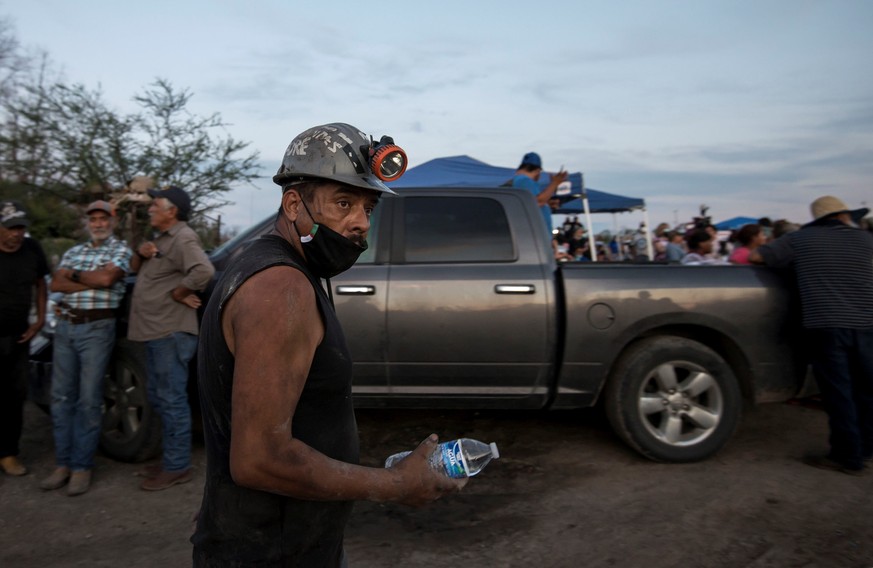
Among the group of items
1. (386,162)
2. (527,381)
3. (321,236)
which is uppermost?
(386,162)

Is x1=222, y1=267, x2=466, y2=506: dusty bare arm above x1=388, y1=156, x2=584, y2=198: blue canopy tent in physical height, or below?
below

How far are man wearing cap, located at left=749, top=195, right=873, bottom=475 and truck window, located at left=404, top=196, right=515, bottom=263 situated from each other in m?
1.92

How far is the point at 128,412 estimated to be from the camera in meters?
4.93

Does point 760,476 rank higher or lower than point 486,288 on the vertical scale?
lower

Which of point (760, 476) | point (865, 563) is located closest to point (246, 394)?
point (865, 563)

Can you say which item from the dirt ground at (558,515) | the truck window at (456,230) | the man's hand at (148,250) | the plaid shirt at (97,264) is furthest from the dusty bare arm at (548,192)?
the plaid shirt at (97,264)

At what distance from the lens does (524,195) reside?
5.09 m

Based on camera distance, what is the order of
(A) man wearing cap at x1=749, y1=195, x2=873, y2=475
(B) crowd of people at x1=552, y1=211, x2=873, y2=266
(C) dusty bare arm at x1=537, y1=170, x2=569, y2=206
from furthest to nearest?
(C) dusty bare arm at x1=537, y1=170, x2=569, y2=206 → (B) crowd of people at x1=552, y1=211, x2=873, y2=266 → (A) man wearing cap at x1=749, y1=195, x2=873, y2=475

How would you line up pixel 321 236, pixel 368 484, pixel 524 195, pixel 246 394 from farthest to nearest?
pixel 524 195, pixel 321 236, pixel 368 484, pixel 246 394

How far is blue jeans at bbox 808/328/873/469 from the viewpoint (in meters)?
4.57

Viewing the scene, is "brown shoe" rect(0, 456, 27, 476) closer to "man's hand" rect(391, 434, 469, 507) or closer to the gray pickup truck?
the gray pickup truck

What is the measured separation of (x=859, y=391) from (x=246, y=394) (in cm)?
473

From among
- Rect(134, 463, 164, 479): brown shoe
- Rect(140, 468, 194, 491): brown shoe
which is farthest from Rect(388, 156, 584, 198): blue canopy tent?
Rect(140, 468, 194, 491): brown shoe

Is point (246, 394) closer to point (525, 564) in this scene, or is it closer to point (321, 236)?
point (321, 236)
